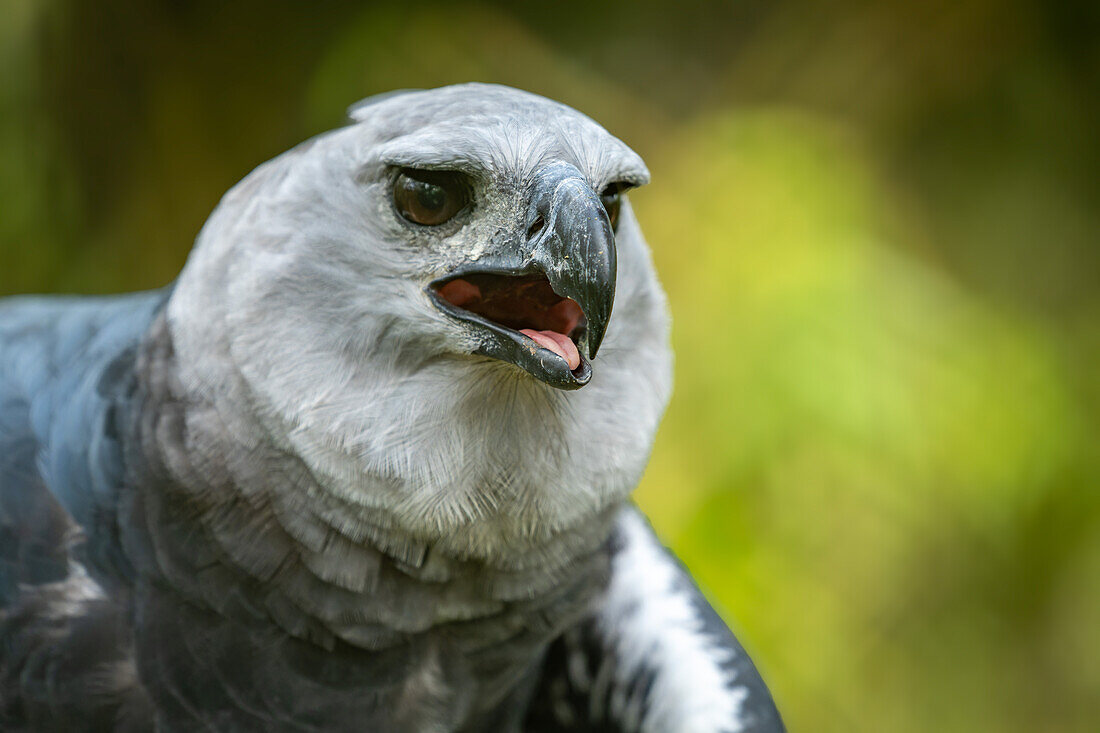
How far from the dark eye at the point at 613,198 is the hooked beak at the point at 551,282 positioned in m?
0.09

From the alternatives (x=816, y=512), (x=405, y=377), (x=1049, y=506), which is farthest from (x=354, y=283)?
(x=1049, y=506)

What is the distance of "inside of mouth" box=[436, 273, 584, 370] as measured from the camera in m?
0.99

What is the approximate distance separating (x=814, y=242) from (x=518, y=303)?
1.80m

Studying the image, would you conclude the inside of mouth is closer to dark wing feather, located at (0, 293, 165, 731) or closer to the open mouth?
the open mouth

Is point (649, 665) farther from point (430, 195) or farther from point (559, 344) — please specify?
point (430, 195)

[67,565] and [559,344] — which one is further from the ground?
[559,344]

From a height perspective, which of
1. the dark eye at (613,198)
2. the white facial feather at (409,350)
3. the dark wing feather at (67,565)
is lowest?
the dark wing feather at (67,565)

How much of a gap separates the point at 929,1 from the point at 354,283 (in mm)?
2575

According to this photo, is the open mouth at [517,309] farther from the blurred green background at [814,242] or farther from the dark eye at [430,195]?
the blurred green background at [814,242]

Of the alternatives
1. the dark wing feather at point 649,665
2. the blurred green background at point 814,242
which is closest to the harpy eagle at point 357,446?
the dark wing feather at point 649,665

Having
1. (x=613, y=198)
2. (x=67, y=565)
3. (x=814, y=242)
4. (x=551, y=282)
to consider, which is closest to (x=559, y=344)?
(x=551, y=282)

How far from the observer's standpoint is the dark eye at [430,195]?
960 mm

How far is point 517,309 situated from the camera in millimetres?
1011

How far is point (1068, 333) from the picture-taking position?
2.90 meters
